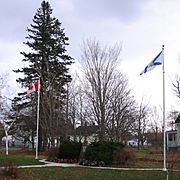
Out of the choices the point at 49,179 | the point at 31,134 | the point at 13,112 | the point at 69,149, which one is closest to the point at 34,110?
the point at 13,112

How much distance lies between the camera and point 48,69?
43906mm

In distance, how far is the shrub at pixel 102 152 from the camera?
22.0 metres

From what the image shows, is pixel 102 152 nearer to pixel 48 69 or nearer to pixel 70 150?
pixel 70 150

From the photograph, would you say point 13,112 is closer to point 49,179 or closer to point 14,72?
point 14,72

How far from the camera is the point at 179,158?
28344 millimetres

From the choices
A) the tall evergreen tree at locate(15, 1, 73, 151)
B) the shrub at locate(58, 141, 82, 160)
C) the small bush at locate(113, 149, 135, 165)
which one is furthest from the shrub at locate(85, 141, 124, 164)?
the tall evergreen tree at locate(15, 1, 73, 151)

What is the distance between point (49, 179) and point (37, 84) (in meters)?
14.6

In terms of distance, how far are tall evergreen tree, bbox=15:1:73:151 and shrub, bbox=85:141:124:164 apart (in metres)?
16.9

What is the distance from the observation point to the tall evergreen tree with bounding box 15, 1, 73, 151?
39938 mm

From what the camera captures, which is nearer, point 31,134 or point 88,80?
point 88,80

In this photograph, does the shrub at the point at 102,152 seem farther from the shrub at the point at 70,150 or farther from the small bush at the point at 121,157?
the shrub at the point at 70,150

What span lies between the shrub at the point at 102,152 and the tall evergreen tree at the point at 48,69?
1692 centimetres

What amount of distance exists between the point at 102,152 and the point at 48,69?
23210 mm

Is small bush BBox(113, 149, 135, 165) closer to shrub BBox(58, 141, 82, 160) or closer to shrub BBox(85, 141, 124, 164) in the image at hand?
shrub BBox(85, 141, 124, 164)
